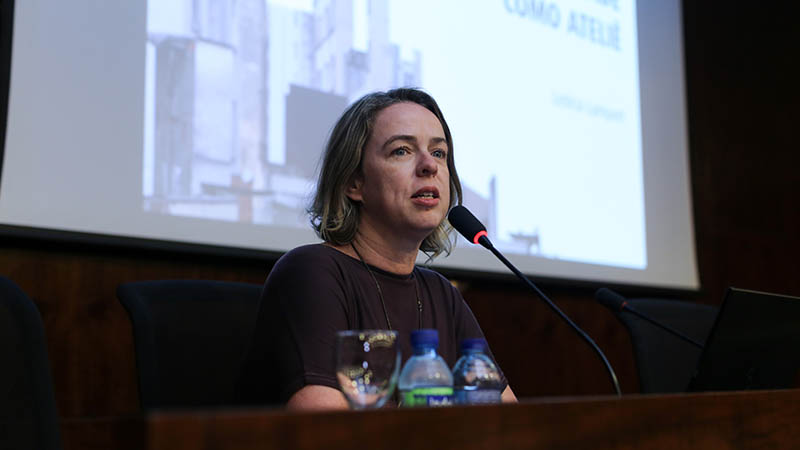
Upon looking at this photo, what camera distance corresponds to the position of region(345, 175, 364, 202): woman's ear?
169 centimetres

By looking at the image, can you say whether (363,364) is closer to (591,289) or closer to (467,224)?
(467,224)

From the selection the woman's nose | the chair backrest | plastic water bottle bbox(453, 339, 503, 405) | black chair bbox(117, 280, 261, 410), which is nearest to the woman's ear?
the woman's nose

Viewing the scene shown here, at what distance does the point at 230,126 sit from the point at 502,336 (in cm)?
132

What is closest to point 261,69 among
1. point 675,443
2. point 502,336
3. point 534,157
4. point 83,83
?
point 83,83

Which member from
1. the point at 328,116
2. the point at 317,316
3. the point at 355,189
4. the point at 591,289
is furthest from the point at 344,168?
the point at 591,289

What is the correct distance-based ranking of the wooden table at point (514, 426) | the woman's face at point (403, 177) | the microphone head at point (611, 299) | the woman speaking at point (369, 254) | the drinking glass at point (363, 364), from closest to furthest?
the wooden table at point (514, 426), the drinking glass at point (363, 364), the woman speaking at point (369, 254), the woman's face at point (403, 177), the microphone head at point (611, 299)

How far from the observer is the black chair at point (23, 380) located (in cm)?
124

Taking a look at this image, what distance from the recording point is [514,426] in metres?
0.73

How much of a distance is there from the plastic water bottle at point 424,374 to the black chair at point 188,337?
0.62 m

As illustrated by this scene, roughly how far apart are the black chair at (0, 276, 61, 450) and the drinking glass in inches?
24.7

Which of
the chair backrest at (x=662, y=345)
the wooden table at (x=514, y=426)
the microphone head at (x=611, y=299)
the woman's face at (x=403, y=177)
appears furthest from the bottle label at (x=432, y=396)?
the chair backrest at (x=662, y=345)

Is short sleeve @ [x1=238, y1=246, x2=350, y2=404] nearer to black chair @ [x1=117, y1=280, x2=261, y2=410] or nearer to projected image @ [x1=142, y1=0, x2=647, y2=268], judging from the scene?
black chair @ [x1=117, y1=280, x2=261, y2=410]

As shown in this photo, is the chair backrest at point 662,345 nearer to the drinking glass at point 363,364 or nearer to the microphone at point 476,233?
the microphone at point 476,233

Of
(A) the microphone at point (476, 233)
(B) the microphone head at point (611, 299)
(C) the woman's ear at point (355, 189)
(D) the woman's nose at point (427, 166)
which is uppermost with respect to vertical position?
(D) the woman's nose at point (427, 166)
